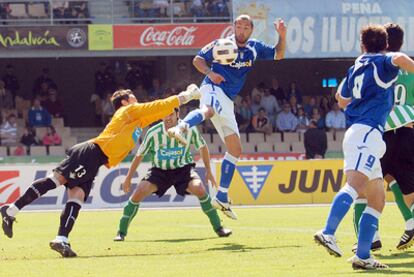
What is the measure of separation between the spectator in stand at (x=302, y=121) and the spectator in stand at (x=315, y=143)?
244cm

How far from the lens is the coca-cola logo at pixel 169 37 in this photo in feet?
106

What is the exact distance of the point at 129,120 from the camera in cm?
1255

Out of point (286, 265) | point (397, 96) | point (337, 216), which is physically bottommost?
point (286, 265)

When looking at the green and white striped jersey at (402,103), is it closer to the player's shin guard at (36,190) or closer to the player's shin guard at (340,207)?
the player's shin guard at (340,207)

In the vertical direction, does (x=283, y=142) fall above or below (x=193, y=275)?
below

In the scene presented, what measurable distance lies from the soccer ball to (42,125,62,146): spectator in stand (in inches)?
732

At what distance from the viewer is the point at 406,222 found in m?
11.6

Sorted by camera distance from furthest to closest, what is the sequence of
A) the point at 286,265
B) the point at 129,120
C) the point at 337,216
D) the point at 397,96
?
the point at 129,120 → the point at 397,96 → the point at 286,265 → the point at 337,216

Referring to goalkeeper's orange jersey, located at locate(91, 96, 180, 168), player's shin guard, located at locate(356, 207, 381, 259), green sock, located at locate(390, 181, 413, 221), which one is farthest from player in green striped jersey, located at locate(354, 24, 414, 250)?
goalkeeper's orange jersey, located at locate(91, 96, 180, 168)

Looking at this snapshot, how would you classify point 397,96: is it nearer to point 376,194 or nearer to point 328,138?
point 376,194

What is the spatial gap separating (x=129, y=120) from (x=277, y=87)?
2219 centimetres

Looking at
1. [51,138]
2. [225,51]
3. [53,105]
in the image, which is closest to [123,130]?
[225,51]

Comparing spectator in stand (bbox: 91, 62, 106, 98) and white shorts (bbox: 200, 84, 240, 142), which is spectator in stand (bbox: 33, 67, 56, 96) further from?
white shorts (bbox: 200, 84, 240, 142)

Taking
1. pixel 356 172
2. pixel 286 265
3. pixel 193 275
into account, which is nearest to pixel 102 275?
pixel 193 275
